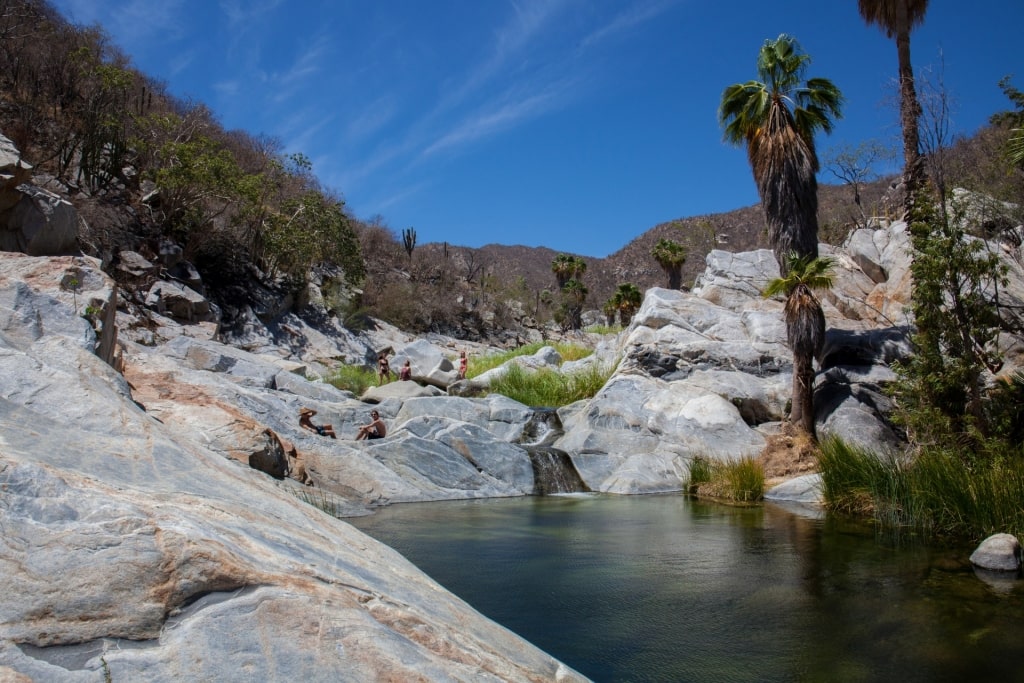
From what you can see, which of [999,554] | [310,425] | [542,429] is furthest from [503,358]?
[999,554]

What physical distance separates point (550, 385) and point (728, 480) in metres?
10.1

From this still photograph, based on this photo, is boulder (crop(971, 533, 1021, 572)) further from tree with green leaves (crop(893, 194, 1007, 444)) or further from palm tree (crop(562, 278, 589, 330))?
palm tree (crop(562, 278, 589, 330))

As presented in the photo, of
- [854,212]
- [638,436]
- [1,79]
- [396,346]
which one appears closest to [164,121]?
[1,79]

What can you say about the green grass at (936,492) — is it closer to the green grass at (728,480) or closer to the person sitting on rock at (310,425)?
the green grass at (728,480)

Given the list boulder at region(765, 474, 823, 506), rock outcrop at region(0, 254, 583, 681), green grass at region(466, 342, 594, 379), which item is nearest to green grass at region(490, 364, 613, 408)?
green grass at region(466, 342, 594, 379)

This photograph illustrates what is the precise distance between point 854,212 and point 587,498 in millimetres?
35882

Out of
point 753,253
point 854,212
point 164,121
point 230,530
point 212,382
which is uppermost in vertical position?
point 854,212

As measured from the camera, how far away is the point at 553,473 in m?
18.4

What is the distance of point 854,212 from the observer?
44719 millimetres

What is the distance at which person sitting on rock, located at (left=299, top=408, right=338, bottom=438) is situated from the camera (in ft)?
54.1

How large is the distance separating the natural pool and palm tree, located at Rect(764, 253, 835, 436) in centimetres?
748

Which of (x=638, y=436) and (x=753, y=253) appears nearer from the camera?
(x=638, y=436)

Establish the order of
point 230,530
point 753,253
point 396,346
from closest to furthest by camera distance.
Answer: point 230,530, point 753,253, point 396,346

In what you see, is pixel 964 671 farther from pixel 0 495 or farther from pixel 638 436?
pixel 638 436
